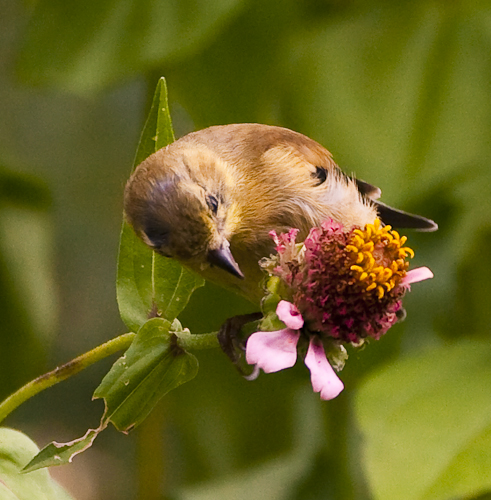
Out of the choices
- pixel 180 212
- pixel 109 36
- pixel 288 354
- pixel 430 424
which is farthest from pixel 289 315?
pixel 109 36

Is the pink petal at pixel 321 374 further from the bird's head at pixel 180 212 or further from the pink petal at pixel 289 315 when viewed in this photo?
the bird's head at pixel 180 212

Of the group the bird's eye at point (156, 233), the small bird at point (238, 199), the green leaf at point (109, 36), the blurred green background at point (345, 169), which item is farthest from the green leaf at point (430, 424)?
the green leaf at point (109, 36)

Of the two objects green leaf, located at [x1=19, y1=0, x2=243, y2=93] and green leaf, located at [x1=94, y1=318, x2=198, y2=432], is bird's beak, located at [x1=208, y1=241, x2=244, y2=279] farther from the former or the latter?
green leaf, located at [x1=19, y1=0, x2=243, y2=93]

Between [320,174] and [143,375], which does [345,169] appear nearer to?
[320,174]

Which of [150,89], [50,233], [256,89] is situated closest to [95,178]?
[50,233]

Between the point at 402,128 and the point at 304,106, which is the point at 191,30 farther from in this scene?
the point at 402,128
